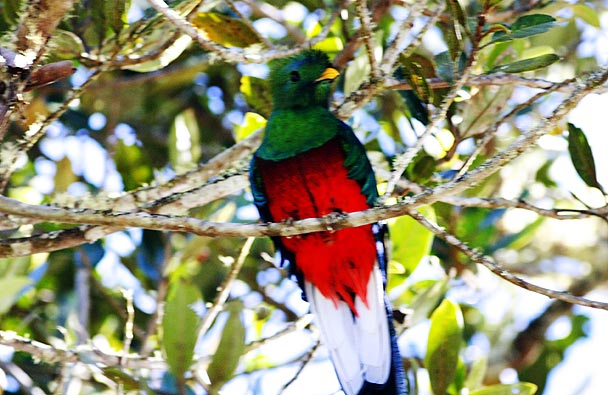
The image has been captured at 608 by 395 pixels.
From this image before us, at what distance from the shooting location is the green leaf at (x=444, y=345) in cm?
334

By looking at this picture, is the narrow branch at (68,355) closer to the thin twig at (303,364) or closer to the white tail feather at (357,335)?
the thin twig at (303,364)

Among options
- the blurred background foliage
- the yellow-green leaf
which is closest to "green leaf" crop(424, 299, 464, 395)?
the blurred background foliage

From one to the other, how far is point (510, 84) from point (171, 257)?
5.95 feet

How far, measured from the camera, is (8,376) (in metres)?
3.84

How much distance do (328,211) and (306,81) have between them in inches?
23.8

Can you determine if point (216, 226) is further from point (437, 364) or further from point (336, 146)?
point (437, 364)

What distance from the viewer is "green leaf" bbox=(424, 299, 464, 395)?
3.34 metres

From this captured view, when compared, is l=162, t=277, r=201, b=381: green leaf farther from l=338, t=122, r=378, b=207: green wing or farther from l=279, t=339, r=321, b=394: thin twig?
l=338, t=122, r=378, b=207: green wing

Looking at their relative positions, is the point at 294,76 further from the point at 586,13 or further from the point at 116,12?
the point at 586,13

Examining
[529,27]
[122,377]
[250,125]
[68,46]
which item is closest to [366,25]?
[529,27]

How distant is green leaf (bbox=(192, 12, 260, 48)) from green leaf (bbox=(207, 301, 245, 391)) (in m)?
1.22

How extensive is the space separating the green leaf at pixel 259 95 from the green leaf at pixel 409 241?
776 millimetres

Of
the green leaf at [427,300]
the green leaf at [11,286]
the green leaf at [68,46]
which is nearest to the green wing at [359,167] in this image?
the green leaf at [427,300]

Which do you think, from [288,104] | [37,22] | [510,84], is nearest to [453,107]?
[510,84]
